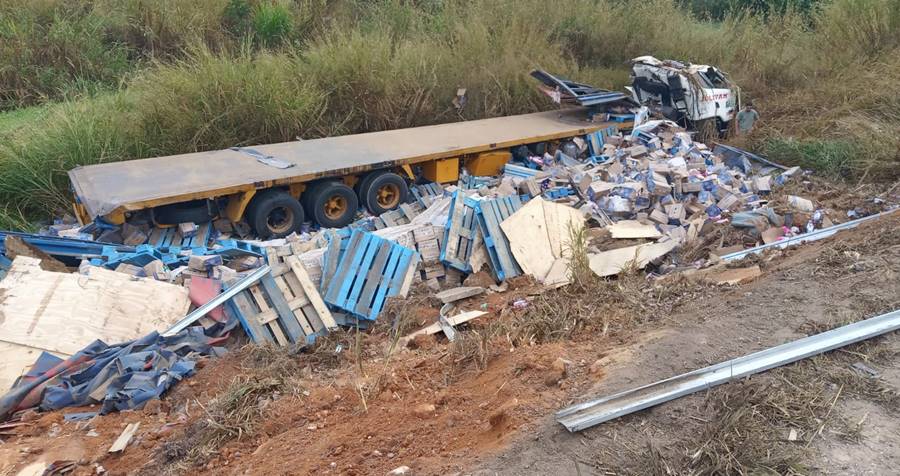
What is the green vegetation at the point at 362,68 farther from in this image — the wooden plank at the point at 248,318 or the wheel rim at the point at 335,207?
the wooden plank at the point at 248,318

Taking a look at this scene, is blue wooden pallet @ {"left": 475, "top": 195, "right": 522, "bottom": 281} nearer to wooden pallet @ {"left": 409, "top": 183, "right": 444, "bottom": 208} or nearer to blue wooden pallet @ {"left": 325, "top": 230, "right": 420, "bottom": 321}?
blue wooden pallet @ {"left": 325, "top": 230, "right": 420, "bottom": 321}

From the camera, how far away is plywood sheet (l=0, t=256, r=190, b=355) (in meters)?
5.34

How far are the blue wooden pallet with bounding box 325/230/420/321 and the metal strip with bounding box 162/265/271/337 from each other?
66 cm

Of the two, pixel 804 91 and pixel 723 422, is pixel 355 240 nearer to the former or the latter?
pixel 723 422

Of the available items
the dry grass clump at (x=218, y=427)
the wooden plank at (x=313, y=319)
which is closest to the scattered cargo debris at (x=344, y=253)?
the wooden plank at (x=313, y=319)

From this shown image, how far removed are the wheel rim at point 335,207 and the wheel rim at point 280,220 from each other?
18.8 inches

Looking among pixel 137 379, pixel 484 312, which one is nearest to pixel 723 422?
pixel 484 312

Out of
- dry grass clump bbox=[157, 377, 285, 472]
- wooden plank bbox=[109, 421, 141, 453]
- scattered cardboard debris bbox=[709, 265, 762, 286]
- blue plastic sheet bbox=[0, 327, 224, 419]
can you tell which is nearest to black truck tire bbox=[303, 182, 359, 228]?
blue plastic sheet bbox=[0, 327, 224, 419]

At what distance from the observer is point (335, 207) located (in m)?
8.28

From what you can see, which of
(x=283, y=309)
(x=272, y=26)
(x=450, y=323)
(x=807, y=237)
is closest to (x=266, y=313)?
(x=283, y=309)

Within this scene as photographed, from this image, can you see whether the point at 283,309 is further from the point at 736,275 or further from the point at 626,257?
the point at 736,275

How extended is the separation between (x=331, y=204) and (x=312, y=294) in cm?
237

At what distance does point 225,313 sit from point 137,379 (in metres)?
1.10

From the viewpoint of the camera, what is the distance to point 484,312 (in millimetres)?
6031
